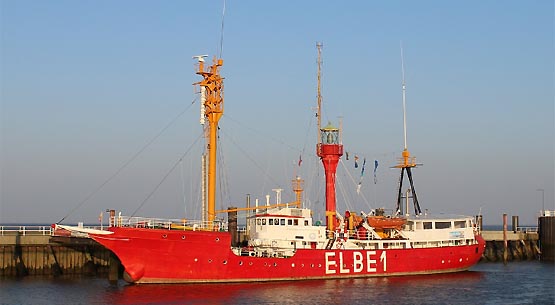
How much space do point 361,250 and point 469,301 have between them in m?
9.32

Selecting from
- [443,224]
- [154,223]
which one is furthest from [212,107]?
[443,224]

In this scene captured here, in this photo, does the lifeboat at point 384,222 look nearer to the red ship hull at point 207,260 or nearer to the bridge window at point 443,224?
the red ship hull at point 207,260

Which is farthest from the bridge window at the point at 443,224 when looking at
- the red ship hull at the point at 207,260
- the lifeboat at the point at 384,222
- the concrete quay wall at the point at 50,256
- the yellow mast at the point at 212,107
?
the concrete quay wall at the point at 50,256

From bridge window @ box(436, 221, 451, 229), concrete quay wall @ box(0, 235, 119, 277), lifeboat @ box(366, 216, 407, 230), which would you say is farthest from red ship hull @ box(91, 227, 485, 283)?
bridge window @ box(436, 221, 451, 229)

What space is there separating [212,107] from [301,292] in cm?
1268

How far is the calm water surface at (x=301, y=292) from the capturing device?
36188 mm

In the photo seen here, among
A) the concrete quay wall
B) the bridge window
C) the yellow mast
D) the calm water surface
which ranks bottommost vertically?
the calm water surface

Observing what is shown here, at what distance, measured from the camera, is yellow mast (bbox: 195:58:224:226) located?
1704 inches

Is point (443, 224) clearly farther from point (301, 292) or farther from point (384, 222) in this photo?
point (301, 292)

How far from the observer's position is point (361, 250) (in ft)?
148

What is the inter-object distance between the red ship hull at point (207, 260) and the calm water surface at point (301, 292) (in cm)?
Answer: 66

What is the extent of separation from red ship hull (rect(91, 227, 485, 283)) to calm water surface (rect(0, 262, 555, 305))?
2.17 feet

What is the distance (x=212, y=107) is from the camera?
1737 inches

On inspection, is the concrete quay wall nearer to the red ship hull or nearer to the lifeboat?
the red ship hull
